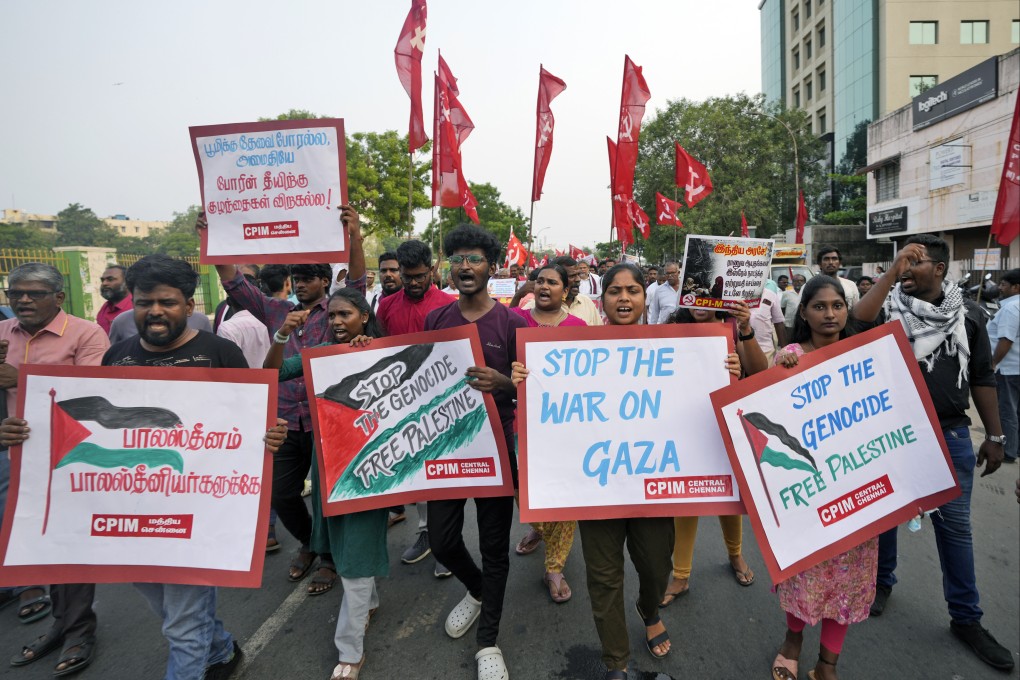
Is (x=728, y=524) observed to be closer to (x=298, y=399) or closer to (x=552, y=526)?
(x=552, y=526)

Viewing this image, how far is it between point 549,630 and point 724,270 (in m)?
2.12

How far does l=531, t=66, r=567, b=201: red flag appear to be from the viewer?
799 centimetres

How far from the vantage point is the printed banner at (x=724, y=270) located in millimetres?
2568

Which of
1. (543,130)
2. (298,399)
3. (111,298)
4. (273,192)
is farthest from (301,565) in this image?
(543,130)

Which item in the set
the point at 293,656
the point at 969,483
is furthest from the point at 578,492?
the point at 969,483

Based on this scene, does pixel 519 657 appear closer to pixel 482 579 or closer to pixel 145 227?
pixel 482 579

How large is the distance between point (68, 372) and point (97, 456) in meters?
0.38

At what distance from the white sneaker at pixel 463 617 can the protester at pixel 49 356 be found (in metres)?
1.85

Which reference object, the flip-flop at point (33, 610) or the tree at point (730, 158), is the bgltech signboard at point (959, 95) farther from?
the flip-flop at point (33, 610)

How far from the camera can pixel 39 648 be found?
2.91 meters

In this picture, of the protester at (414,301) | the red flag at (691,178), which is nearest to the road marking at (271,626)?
the protester at (414,301)

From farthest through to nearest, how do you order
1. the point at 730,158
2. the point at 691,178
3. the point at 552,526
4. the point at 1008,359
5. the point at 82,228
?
1. the point at 82,228
2. the point at 730,158
3. the point at 691,178
4. the point at 1008,359
5. the point at 552,526

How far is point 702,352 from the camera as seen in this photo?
2596 mm

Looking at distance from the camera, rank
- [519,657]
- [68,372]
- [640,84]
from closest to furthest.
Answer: [68,372] < [519,657] < [640,84]
